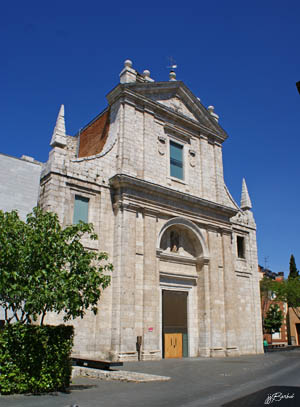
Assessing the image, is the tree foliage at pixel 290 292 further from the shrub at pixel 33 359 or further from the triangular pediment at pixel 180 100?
the shrub at pixel 33 359

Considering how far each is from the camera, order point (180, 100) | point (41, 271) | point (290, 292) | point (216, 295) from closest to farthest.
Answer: point (41, 271)
point (216, 295)
point (180, 100)
point (290, 292)

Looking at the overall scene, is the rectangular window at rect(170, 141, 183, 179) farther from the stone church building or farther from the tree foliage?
the tree foliage

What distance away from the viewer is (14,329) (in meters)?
9.63

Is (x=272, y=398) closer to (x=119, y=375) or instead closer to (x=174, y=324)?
(x=119, y=375)

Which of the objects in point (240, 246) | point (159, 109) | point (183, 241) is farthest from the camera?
point (240, 246)

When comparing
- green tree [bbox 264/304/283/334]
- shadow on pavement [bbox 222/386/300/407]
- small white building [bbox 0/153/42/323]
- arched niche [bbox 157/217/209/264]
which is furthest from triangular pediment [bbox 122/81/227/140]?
green tree [bbox 264/304/283/334]

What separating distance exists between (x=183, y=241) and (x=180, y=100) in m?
9.14

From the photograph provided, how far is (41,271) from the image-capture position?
9.84 meters

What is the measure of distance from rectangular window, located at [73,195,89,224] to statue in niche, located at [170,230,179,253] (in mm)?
5833

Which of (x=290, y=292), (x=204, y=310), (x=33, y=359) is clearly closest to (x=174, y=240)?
(x=204, y=310)

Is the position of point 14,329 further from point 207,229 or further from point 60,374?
point 207,229

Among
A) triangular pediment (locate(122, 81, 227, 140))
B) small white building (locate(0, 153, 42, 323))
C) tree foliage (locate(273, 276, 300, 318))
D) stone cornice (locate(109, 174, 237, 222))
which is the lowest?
tree foliage (locate(273, 276, 300, 318))

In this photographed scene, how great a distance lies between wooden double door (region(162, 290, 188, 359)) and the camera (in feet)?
69.1

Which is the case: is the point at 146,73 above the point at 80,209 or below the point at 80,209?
above
